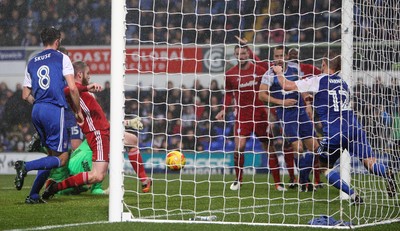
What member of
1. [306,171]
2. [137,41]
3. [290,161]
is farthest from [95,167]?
[137,41]

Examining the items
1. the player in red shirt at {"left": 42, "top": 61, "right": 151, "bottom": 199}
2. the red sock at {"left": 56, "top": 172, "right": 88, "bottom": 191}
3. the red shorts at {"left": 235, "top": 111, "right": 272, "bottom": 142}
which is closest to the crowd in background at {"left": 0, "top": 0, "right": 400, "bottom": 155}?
the red shorts at {"left": 235, "top": 111, "right": 272, "bottom": 142}

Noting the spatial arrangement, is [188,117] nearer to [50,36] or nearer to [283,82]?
[50,36]

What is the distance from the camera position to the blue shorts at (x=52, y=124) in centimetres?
1067

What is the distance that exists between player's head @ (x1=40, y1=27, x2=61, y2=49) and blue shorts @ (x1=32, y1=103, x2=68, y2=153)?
79cm

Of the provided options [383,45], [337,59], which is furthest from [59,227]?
[383,45]

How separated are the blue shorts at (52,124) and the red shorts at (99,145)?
0.35 m

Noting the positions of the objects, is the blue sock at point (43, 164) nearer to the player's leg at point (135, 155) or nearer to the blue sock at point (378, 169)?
the player's leg at point (135, 155)

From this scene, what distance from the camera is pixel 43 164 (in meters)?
10.5

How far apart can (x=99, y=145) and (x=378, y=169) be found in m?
3.51

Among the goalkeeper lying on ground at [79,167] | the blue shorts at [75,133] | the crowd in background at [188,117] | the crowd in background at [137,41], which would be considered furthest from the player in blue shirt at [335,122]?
the crowd in background at [137,41]

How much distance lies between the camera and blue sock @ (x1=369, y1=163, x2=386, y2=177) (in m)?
9.86

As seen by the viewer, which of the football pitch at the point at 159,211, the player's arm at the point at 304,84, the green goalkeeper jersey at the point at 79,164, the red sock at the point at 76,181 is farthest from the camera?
the green goalkeeper jersey at the point at 79,164

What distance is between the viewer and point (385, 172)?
1013 centimetres

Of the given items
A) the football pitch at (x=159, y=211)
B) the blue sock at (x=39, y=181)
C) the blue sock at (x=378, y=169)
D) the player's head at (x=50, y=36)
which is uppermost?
the player's head at (x=50, y=36)
